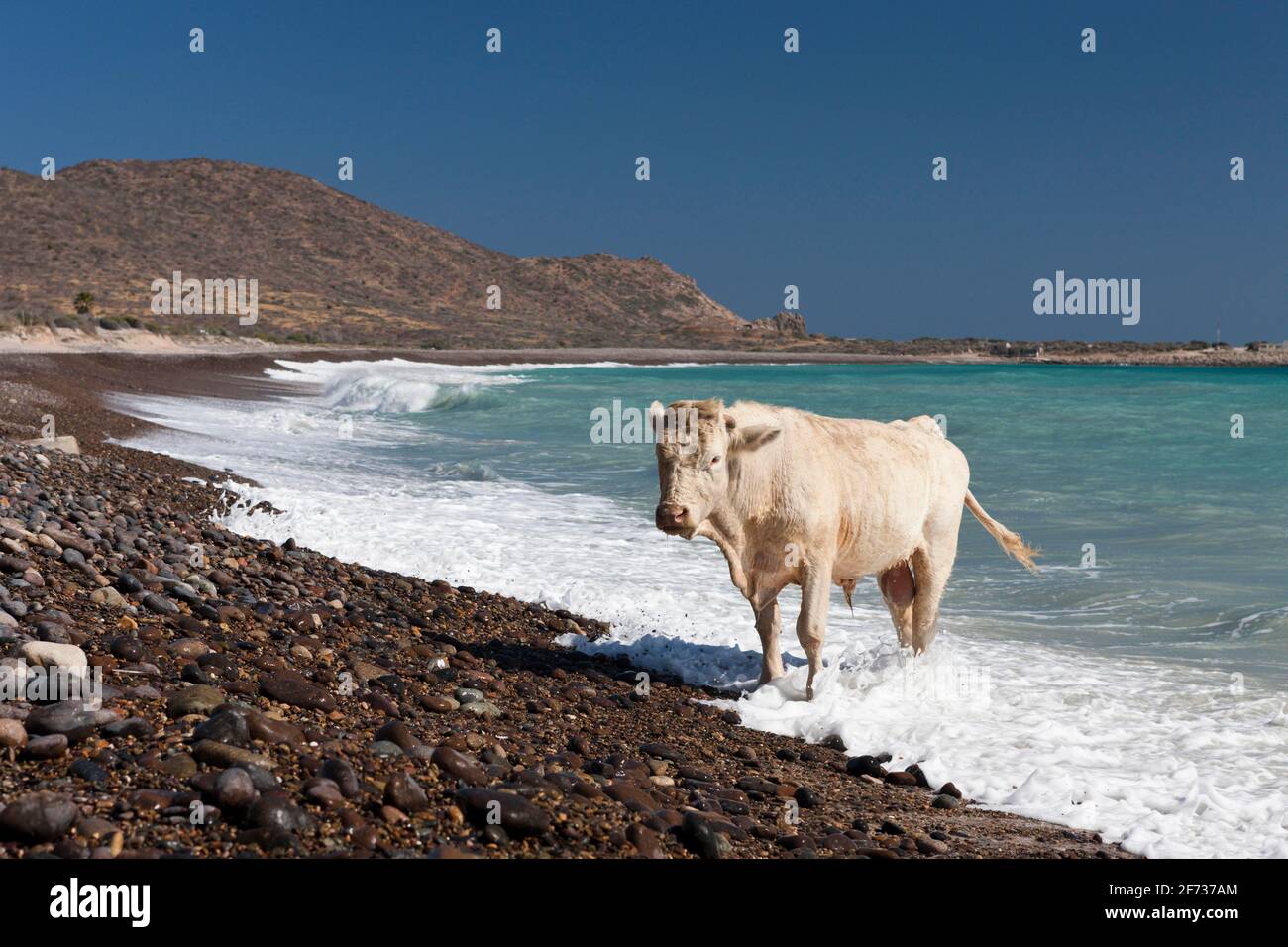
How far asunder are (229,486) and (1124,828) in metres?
12.5

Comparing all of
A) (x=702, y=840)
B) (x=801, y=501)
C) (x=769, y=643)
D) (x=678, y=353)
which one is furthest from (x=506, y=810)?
(x=678, y=353)

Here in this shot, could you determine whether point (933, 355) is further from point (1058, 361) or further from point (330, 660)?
point (330, 660)

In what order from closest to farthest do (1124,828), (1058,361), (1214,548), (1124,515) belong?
1. (1124,828)
2. (1214,548)
3. (1124,515)
4. (1058,361)

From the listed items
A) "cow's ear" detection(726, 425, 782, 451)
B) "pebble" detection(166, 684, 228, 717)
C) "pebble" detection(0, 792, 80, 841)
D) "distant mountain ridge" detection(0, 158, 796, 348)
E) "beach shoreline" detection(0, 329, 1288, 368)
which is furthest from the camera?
"distant mountain ridge" detection(0, 158, 796, 348)

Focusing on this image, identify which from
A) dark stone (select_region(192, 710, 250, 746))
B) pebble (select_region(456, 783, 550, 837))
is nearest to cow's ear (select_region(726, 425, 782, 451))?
pebble (select_region(456, 783, 550, 837))

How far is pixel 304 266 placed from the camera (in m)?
144

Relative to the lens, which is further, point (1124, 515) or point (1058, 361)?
point (1058, 361)

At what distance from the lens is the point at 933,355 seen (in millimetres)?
155625

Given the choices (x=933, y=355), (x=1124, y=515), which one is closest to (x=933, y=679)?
(x=1124, y=515)

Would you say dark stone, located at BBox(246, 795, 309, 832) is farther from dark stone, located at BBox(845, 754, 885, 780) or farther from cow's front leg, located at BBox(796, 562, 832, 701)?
cow's front leg, located at BBox(796, 562, 832, 701)

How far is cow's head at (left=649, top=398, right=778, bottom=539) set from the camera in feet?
22.3

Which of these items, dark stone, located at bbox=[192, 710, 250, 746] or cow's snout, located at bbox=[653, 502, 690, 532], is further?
cow's snout, located at bbox=[653, 502, 690, 532]

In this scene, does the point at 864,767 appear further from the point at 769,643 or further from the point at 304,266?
the point at 304,266

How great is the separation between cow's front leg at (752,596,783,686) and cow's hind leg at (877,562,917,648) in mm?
1425
